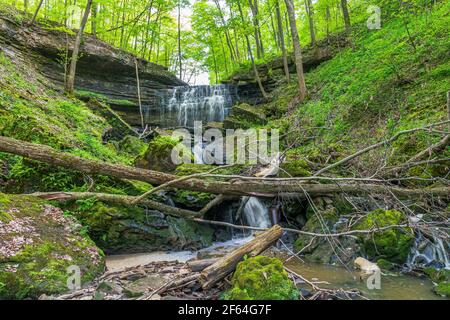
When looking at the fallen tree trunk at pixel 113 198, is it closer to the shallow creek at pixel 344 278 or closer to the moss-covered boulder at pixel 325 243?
the shallow creek at pixel 344 278

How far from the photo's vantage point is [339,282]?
4.61 metres

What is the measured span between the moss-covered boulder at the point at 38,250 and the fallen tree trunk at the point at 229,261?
181cm

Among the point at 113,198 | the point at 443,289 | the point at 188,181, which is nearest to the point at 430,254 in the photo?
the point at 443,289

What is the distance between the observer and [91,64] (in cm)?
1784

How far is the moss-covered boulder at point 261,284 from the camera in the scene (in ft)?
11.1

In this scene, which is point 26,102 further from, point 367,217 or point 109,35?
point 109,35

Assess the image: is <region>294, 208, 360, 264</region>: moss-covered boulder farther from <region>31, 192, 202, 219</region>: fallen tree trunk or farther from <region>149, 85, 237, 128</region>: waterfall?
<region>149, 85, 237, 128</region>: waterfall

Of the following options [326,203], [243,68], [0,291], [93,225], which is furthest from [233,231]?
[243,68]

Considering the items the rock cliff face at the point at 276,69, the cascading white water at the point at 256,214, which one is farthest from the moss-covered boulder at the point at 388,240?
the rock cliff face at the point at 276,69

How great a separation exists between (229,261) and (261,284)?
0.71 meters

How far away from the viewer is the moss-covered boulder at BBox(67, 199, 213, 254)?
6.28 meters

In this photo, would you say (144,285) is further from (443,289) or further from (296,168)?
(296,168)

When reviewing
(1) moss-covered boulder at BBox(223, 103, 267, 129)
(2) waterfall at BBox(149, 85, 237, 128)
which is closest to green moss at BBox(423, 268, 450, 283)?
(1) moss-covered boulder at BBox(223, 103, 267, 129)

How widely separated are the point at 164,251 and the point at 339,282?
368cm
